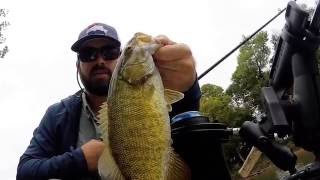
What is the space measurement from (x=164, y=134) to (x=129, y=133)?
0.17 metres

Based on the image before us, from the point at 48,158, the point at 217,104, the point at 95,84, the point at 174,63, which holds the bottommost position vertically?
the point at 217,104

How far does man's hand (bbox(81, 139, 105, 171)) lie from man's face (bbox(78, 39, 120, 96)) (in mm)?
1010

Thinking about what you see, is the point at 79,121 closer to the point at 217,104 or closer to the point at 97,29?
the point at 97,29

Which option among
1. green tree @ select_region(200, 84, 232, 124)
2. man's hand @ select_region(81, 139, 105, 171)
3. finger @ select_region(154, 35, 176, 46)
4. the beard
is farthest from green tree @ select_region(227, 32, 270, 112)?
finger @ select_region(154, 35, 176, 46)

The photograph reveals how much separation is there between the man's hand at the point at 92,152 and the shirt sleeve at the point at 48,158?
0.14ft

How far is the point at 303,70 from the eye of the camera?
11.3 feet

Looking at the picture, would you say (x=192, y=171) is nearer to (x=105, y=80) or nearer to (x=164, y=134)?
(x=164, y=134)

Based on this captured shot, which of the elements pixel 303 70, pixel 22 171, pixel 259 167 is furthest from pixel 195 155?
pixel 259 167

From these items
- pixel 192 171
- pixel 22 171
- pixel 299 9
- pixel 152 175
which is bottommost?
pixel 22 171

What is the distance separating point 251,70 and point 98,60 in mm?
50168

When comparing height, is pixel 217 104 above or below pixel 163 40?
below

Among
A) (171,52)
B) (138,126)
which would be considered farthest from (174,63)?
(138,126)

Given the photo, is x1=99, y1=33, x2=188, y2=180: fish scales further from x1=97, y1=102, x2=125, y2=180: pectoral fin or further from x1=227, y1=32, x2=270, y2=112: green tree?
x1=227, y1=32, x2=270, y2=112: green tree

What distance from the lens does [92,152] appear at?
3668 mm
